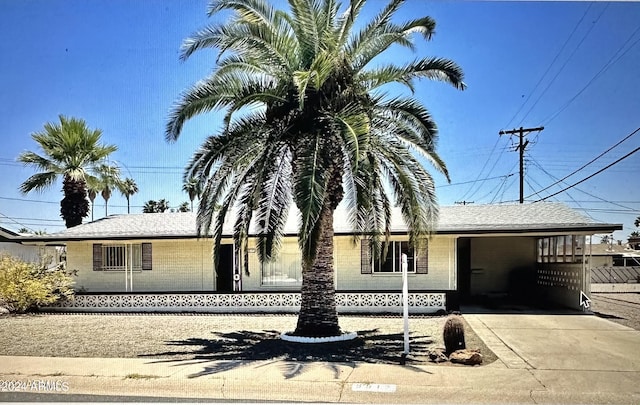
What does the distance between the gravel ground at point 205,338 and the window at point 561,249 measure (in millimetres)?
5251

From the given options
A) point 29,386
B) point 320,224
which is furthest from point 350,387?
point 29,386

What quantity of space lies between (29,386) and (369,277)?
1179 cm

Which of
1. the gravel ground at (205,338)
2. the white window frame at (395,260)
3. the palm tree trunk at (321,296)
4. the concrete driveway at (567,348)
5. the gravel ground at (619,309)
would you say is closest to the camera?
the concrete driveway at (567,348)

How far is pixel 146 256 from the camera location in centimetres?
2023

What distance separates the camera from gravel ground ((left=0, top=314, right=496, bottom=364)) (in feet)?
35.9

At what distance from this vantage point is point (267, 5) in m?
11.3

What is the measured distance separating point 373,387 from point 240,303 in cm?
1061

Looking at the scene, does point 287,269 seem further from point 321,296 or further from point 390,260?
point 321,296

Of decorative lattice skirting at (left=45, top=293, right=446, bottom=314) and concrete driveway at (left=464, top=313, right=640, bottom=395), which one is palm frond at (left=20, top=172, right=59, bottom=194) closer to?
decorative lattice skirting at (left=45, top=293, right=446, bottom=314)

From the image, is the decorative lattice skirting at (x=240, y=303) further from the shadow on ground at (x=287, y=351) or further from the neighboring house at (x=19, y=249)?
the shadow on ground at (x=287, y=351)

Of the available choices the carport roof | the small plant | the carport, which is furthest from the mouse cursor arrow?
the small plant

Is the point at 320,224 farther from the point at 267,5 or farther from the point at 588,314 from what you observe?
the point at 588,314

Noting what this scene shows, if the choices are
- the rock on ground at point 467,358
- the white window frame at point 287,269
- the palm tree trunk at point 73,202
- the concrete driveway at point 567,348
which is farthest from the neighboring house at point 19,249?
the rock on ground at point 467,358

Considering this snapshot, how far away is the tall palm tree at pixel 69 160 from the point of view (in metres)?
18.6
